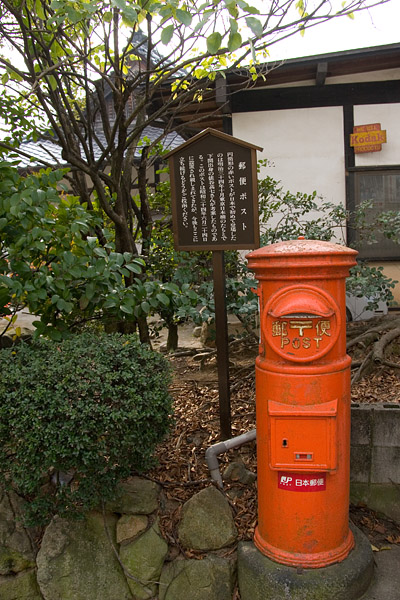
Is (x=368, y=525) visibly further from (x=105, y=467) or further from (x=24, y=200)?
(x=24, y=200)

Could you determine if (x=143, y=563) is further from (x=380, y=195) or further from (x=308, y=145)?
(x=380, y=195)

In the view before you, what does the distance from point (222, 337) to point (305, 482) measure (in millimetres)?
1187

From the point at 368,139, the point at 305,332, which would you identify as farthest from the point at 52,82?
the point at 368,139

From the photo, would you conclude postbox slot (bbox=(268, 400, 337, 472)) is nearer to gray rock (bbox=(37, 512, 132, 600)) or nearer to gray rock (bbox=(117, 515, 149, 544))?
gray rock (bbox=(117, 515, 149, 544))

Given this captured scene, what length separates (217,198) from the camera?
3.42m

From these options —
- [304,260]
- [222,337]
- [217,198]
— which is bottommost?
[222,337]

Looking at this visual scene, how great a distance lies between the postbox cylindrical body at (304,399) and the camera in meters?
2.59

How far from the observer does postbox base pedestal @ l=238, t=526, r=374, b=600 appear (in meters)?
2.68

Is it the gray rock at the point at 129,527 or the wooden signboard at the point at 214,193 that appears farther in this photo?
the wooden signboard at the point at 214,193

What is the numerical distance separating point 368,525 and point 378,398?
105cm

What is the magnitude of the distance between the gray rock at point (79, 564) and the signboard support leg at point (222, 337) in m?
1.08

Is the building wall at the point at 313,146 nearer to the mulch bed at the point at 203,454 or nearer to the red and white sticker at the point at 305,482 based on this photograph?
the mulch bed at the point at 203,454

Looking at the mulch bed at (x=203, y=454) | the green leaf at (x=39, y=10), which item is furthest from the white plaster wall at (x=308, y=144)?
the green leaf at (x=39, y=10)

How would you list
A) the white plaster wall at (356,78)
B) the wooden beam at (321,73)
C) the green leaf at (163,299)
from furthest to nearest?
the white plaster wall at (356,78), the wooden beam at (321,73), the green leaf at (163,299)
